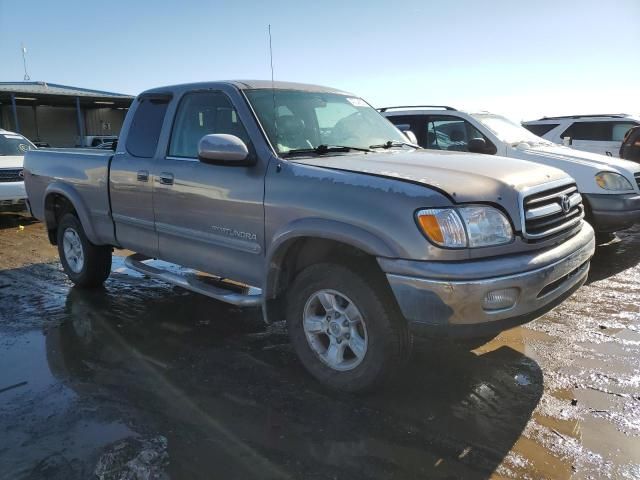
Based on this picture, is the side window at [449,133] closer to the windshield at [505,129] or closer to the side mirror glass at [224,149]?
the windshield at [505,129]

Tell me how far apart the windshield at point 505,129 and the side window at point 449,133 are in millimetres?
203

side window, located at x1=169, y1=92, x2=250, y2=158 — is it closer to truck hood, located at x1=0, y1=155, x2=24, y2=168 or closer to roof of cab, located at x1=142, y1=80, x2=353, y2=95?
roof of cab, located at x1=142, y1=80, x2=353, y2=95

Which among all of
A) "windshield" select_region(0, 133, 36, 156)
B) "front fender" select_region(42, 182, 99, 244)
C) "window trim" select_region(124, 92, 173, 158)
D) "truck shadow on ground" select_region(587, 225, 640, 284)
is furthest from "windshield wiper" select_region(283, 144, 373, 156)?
"windshield" select_region(0, 133, 36, 156)

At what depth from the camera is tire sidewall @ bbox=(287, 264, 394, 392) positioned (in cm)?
310

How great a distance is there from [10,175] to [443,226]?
917 centimetres

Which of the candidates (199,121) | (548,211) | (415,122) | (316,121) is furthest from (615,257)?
(199,121)

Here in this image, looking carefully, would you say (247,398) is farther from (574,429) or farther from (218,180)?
(574,429)

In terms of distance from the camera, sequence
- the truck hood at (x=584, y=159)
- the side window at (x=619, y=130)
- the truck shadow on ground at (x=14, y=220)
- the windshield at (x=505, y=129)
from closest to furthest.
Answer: the truck hood at (x=584, y=159)
the windshield at (x=505, y=129)
the truck shadow on ground at (x=14, y=220)
the side window at (x=619, y=130)

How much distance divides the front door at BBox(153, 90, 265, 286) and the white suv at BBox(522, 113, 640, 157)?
9107 mm

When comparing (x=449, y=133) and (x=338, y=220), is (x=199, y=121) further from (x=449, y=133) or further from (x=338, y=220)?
(x=449, y=133)

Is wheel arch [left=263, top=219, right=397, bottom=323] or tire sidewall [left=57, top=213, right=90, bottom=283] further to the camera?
tire sidewall [left=57, top=213, right=90, bottom=283]

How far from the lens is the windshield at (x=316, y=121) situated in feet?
12.7

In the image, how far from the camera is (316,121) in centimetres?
418

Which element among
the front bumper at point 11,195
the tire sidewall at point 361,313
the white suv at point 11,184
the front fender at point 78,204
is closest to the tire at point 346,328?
the tire sidewall at point 361,313
